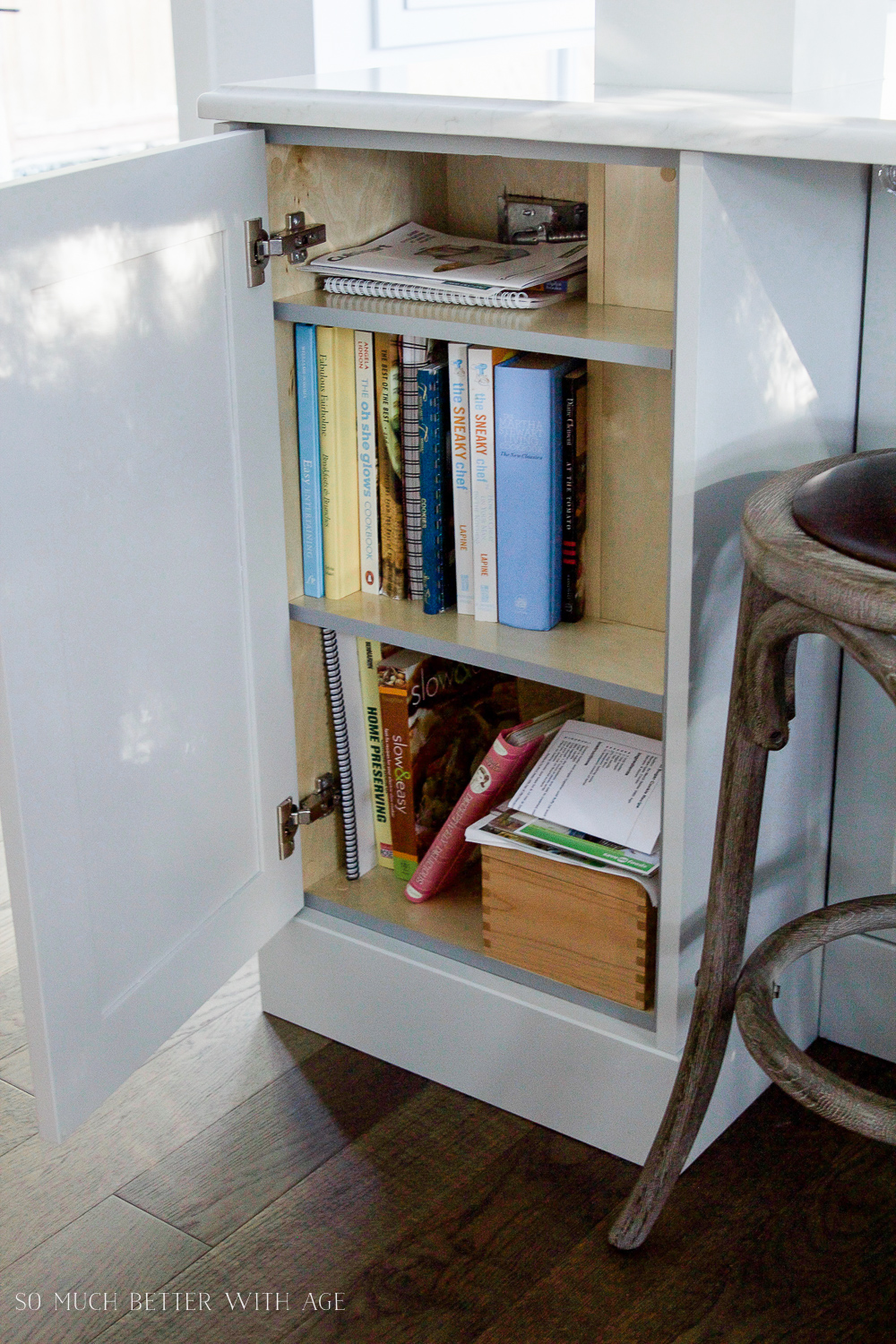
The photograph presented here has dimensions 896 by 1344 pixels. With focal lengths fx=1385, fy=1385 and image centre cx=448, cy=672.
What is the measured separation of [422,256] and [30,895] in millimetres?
688

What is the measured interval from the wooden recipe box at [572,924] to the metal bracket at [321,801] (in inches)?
8.1

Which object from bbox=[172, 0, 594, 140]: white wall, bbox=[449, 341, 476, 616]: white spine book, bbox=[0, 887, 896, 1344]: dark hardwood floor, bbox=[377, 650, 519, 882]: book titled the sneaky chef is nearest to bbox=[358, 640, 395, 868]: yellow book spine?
bbox=[377, 650, 519, 882]: book titled the sneaky chef

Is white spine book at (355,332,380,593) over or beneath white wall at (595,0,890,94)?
beneath

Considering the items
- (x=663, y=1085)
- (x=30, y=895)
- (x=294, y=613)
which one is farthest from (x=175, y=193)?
(x=663, y=1085)

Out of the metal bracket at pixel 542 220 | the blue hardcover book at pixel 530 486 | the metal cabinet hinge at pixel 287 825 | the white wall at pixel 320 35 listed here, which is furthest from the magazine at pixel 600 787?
the white wall at pixel 320 35

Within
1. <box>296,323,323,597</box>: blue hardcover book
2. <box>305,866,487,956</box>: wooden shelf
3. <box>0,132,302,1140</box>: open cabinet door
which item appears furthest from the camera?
<box>305,866,487,956</box>: wooden shelf

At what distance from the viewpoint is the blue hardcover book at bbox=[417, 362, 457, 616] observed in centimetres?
129

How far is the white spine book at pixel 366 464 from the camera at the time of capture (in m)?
1.32

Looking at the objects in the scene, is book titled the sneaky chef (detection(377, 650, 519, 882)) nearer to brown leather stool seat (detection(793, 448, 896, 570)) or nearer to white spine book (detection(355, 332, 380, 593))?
white spine book (detection(355, 332, 380, 593))

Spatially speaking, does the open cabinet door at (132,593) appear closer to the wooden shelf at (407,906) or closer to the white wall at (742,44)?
the wooden shelf at (407,906)

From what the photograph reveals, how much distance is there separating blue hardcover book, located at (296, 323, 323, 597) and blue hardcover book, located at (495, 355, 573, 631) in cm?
19

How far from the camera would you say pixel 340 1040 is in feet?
4.95

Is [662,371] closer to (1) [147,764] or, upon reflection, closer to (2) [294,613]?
(2) [294,613]

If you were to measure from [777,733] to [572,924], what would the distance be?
36 cm
